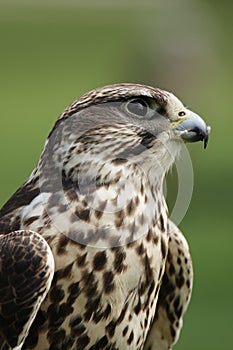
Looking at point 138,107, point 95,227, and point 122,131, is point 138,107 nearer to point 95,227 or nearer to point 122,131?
point 122,131

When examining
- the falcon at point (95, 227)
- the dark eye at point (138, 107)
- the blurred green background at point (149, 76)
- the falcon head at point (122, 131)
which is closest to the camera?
the falcon at point (95, 227)

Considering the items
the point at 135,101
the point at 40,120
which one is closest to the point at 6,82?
the point at 40,120

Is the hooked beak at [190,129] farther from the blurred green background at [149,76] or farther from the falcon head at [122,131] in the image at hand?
the blurred green background at [149,76]

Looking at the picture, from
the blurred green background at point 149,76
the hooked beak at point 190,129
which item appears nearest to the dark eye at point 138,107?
the hooked beak at point 190,129

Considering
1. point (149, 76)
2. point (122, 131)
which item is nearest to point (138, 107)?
point (122, 131)

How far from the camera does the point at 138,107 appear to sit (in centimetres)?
546

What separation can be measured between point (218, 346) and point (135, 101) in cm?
430

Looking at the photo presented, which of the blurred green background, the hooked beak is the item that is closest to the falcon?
the hooked beak

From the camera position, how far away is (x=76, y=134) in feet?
17.5

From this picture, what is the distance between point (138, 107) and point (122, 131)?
13 cm

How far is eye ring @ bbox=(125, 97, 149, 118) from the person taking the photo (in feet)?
17.9

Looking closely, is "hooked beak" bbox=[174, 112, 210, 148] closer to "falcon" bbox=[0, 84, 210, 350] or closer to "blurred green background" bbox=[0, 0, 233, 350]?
"falcon" bbox=[0, 84, 210, 350]

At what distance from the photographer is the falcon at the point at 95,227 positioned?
16.8ft

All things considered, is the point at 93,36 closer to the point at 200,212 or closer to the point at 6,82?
the point at 6,82
